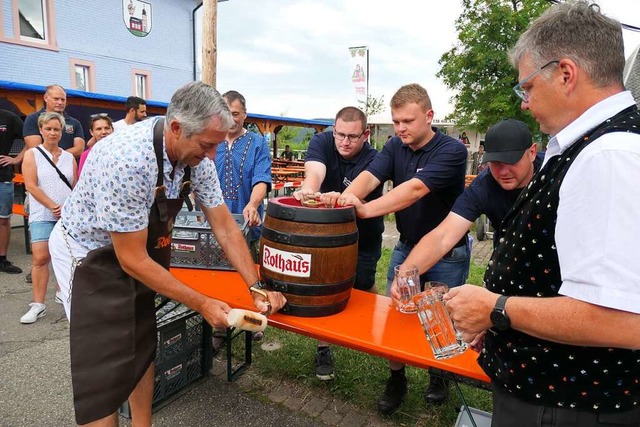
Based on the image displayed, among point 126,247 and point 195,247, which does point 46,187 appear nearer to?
point 195,247

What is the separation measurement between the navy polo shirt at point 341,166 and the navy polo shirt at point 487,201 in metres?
0.83

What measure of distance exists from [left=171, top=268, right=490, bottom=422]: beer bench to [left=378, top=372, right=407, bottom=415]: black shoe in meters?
0.69

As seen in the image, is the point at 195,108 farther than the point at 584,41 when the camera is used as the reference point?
Yes

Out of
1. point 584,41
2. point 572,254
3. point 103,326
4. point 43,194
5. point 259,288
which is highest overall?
point 584,41

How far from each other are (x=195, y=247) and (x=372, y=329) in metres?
1.27

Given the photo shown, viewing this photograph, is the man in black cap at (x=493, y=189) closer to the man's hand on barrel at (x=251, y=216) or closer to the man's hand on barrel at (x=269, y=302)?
the man's hand on barrel at (x=269, y=302)

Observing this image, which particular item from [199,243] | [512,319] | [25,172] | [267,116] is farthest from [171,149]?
[267,116]

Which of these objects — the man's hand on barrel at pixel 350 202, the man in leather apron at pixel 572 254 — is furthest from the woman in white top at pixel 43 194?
the man in leather apron at pixel 572 254

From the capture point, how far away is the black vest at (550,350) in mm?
1047

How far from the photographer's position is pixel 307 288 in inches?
76.2

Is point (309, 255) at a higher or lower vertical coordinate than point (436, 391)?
higher

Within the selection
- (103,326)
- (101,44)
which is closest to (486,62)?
(101,44)

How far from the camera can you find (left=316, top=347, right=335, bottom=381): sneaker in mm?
3037

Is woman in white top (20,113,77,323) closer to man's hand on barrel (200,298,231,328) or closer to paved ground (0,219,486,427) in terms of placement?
paved ground (0,219,486,427)
